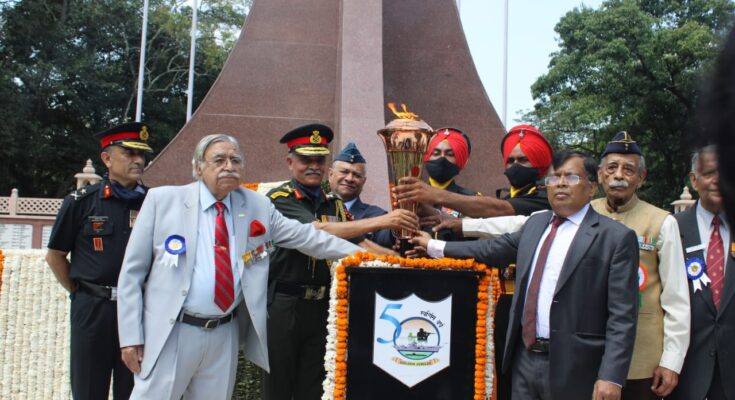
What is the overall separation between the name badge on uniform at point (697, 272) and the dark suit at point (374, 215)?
1568mm

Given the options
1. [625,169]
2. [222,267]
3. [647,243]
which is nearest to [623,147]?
[625,169]

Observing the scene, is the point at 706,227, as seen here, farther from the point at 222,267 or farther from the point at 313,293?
the point at 222,267

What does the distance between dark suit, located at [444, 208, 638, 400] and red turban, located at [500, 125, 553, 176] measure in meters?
1.09

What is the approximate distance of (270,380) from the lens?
3740 millimetres

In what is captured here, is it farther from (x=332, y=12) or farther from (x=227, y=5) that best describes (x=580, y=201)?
(x=227, y=5)

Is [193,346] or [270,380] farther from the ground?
[193,346]

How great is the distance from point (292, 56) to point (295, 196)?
6.38 meters

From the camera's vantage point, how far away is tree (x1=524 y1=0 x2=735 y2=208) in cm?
2302

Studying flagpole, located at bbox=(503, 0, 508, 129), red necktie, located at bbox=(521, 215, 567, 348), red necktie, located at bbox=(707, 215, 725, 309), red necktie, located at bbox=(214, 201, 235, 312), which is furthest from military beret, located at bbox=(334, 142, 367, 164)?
flagpole, located at bbox=(503, 0, 508, 129)

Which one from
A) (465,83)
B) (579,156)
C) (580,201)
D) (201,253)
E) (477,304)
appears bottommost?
(477,304)

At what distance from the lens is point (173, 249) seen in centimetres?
312

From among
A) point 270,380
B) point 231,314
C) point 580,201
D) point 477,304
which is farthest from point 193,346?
point 580,201

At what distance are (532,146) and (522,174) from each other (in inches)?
6.7

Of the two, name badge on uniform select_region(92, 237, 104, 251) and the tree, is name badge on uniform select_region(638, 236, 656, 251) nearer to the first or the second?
name badge on uniform select_region(92, 237, 104, 251)
